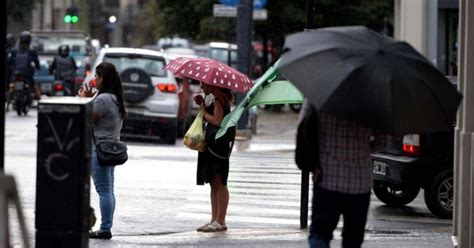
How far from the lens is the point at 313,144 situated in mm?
7883

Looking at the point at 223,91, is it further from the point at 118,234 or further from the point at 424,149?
the point at 424,149

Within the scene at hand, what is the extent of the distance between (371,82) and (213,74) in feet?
15.7

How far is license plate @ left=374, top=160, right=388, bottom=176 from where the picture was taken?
Result: 14459 mm

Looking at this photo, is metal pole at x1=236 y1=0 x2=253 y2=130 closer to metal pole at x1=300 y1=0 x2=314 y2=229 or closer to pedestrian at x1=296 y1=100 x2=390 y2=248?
metal pole at x1=300 y1=0 x2=314 y2=229

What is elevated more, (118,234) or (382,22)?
(382,22)

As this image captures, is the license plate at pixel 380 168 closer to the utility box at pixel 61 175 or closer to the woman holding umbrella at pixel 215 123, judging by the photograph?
the woman holding umbrella at pixel 215 123

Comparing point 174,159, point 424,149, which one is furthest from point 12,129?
point 424,149

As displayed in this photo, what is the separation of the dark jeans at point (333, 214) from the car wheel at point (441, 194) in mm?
6326

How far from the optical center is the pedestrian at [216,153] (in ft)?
40.2

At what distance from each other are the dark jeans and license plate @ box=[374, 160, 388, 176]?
6.54 m

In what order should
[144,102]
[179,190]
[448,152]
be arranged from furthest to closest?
[144,102]
[179,190]
[448,152]

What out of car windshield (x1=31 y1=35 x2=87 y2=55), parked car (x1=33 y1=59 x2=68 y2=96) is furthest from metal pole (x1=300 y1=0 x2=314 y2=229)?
car windshield (x1=31 y1=35 x2=87 y2=55)

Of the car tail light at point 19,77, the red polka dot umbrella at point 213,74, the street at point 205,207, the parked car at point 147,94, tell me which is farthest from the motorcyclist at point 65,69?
the red polka dot umbrella at point 213,74

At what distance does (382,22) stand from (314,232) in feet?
118
